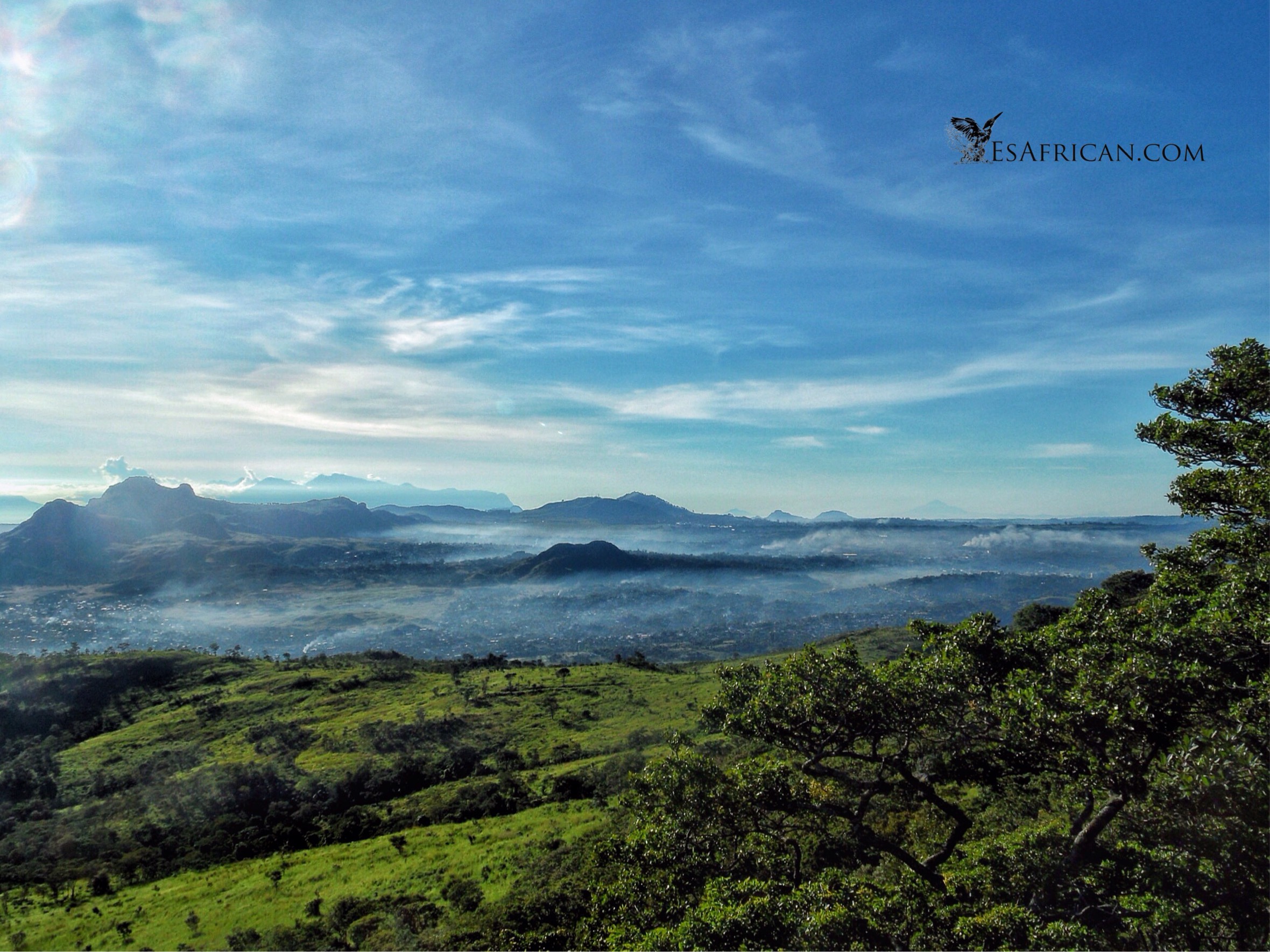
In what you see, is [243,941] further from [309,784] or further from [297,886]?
[309,784]

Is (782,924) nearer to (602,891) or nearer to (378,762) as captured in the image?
(602,891)

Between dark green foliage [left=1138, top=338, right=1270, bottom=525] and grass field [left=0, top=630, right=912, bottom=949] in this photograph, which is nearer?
dark green foliage [left=1138, top=338, right=1270, bottom=525]

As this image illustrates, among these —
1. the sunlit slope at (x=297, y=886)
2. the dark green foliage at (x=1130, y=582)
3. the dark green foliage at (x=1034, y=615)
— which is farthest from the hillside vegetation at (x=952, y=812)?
the dark green foliage at (x=1130, y=582)

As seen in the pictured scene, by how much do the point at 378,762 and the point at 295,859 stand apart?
28.6 meters

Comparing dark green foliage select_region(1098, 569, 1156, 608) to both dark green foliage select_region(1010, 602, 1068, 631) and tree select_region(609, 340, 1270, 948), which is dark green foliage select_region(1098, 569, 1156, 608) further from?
tree select_region(609, 340, 1270, 948)

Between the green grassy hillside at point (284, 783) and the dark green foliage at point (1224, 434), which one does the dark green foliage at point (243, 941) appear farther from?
the dark green foliage at point (1224, 434)

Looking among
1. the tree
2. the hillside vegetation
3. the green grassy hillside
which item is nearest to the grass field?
the green grassy hillside

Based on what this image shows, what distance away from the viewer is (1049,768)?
1427cm

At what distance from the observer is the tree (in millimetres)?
10820

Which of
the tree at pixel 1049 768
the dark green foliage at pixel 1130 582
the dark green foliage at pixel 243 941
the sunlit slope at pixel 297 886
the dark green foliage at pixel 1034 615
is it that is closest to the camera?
the tree at pixel 1049 768

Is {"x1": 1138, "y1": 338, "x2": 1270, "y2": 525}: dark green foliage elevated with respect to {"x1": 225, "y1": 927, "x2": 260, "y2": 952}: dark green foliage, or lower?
elevated

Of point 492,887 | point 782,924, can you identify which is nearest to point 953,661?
point 782,924

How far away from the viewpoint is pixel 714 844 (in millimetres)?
16672

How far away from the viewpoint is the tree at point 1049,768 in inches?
426
